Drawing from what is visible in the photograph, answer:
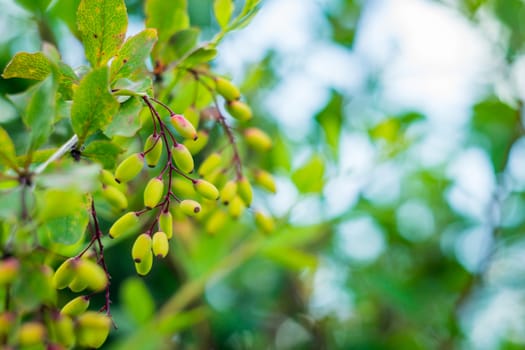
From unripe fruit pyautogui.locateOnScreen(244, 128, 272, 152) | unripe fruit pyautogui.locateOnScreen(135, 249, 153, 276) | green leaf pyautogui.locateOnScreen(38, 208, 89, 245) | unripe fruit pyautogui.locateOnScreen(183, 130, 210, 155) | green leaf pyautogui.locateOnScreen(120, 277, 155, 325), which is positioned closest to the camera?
green leaf pyautogui.locateOnScreen(38, 208, 89, 245)

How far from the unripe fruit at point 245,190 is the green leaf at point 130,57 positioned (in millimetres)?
254

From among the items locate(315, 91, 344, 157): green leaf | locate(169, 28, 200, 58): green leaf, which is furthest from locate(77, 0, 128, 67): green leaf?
locate(315, 91, 344, 157): green leaf

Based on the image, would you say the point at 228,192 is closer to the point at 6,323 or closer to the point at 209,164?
the point at 209,164

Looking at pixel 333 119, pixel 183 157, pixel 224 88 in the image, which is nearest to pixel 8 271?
pixel 183 157

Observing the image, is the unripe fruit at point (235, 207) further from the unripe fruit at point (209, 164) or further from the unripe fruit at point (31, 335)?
the unripe fruit at point (31, 335)

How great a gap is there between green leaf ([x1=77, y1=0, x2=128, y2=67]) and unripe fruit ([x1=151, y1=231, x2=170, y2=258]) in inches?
6.6

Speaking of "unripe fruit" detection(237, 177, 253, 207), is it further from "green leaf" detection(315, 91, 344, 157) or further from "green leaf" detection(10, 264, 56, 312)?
"green leaf" detection(315, 91, 344, 157)

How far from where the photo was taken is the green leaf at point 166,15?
72 cm

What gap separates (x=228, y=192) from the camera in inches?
30.1

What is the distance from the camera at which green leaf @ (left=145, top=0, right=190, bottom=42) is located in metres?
0.72

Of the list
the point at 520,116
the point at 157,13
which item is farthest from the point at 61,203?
the point at 520,116

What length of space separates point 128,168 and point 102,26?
126 mm

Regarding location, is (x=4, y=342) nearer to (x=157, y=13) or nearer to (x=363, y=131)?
(x=157, y=13)

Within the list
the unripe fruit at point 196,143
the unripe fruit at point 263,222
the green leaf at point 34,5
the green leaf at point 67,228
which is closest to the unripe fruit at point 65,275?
the green leaf at point 67,228
